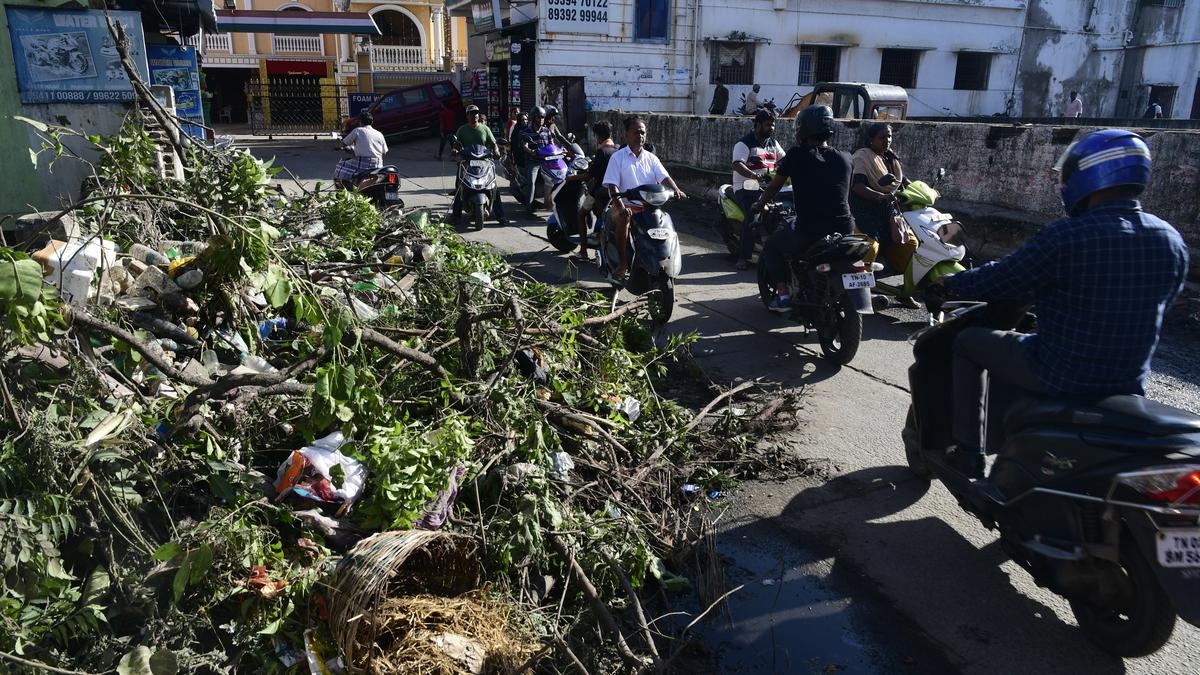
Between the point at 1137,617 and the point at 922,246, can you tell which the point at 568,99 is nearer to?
the point at 922,246

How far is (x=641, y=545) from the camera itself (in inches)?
139

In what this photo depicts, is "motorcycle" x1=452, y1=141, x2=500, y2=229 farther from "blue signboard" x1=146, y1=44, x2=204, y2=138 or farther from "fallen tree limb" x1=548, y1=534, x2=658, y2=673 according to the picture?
"fallen tree limb" x1=548, y1=534, x2=658, y2=673

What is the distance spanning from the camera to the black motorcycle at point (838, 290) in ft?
20.1

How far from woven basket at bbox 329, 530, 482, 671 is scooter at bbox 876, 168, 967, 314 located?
216 inches

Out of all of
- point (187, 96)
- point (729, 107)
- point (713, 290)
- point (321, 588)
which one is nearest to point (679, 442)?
point (321, 588)

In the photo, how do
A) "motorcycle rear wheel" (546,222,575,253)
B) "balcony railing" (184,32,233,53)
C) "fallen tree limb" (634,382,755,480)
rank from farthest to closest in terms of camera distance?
1. "balcony railing" (184,32,233,53)
2. "motorcycle rear wheel" (546,222,575,253)
3. "fallen tree limb" (634,382,755,480)

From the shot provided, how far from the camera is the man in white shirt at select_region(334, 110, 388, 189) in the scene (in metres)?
11.3

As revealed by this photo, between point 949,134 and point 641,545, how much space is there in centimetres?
985

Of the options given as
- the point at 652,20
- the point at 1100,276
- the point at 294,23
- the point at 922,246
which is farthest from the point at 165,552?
the point at 294,23

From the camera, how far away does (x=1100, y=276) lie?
3.21 meters

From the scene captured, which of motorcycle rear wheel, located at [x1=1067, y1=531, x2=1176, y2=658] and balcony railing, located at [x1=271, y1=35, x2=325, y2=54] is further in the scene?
balcony railing, located at [x1=271, y1=35, x2=325, y2=54]

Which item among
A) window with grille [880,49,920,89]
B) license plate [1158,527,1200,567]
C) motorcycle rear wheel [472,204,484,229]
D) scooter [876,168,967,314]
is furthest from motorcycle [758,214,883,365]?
window with grille [880,49,920,89]

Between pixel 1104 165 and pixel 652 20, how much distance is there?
23568 millimetres

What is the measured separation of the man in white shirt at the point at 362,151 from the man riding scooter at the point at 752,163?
196 inches
